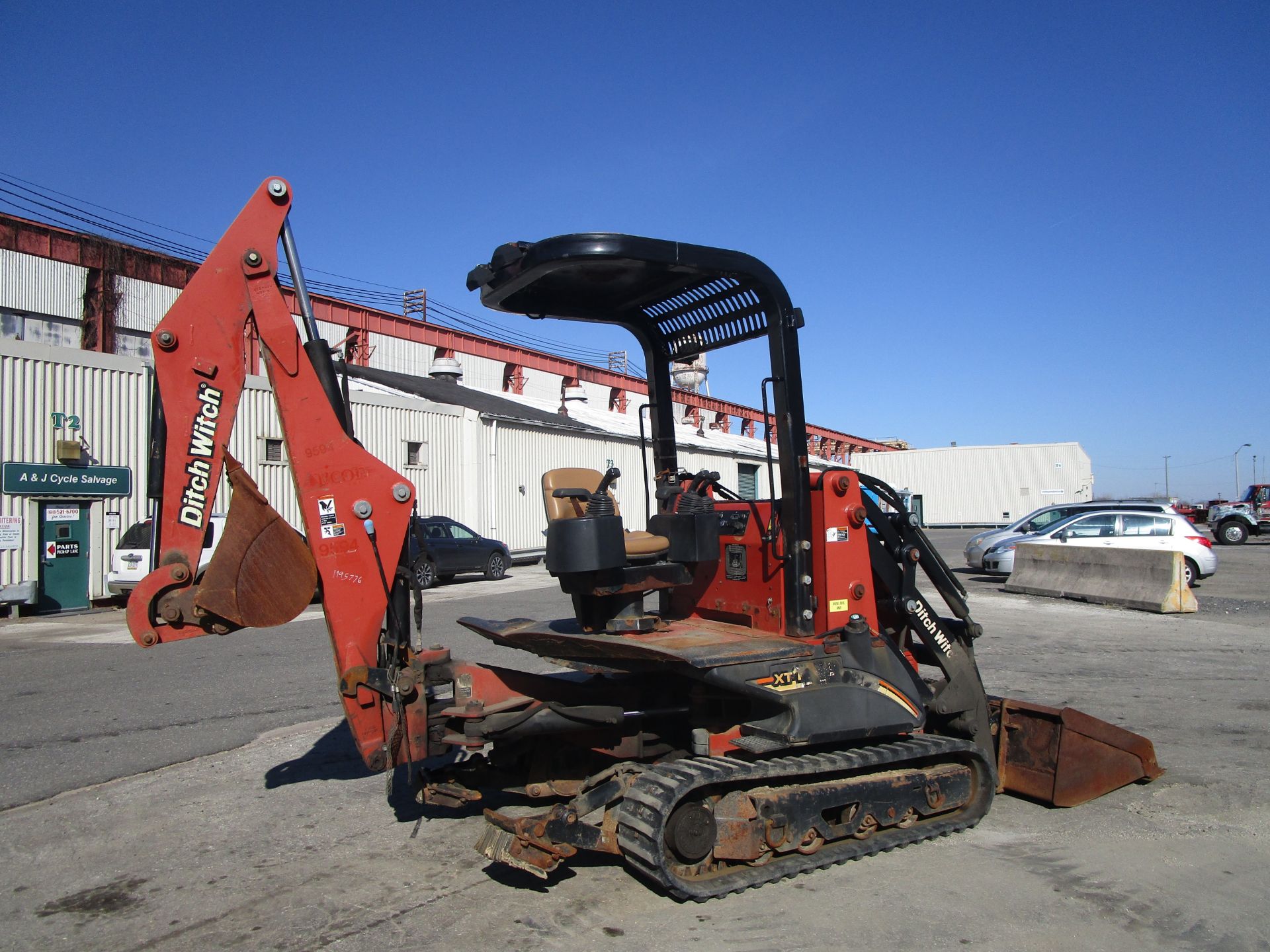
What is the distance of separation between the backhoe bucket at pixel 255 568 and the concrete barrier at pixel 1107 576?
43.6 ft

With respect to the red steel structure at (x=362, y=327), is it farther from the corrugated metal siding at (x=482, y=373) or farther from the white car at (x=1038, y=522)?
the white car at (x=1038, y=522)

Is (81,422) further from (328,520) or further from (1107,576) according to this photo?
(1107,576)

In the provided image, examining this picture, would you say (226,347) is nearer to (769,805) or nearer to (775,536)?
(775,536)

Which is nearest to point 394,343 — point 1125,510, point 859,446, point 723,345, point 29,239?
point 29,239

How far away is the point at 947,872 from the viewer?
4.28 metres

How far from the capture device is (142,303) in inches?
1139

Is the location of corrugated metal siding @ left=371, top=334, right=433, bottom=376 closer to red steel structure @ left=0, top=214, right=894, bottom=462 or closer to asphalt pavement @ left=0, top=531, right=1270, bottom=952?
red steel structure @ left=0, top=214, right=894, bottom=462

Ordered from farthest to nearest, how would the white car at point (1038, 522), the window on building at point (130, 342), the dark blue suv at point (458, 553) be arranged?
the window on building at point (130, 342) < the dark blue suv at point (458, 553) < the white car at point (1038, 522)

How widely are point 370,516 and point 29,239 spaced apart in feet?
90.9

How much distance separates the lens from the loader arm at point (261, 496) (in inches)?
162

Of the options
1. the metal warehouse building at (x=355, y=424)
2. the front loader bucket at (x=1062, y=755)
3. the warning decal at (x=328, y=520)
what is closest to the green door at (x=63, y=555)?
the metal warehouse building at (x=355, y=424)

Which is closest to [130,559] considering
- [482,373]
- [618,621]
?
[618,621]

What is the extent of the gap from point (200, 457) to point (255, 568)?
0.58 m

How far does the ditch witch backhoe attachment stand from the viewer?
4.09 metres
